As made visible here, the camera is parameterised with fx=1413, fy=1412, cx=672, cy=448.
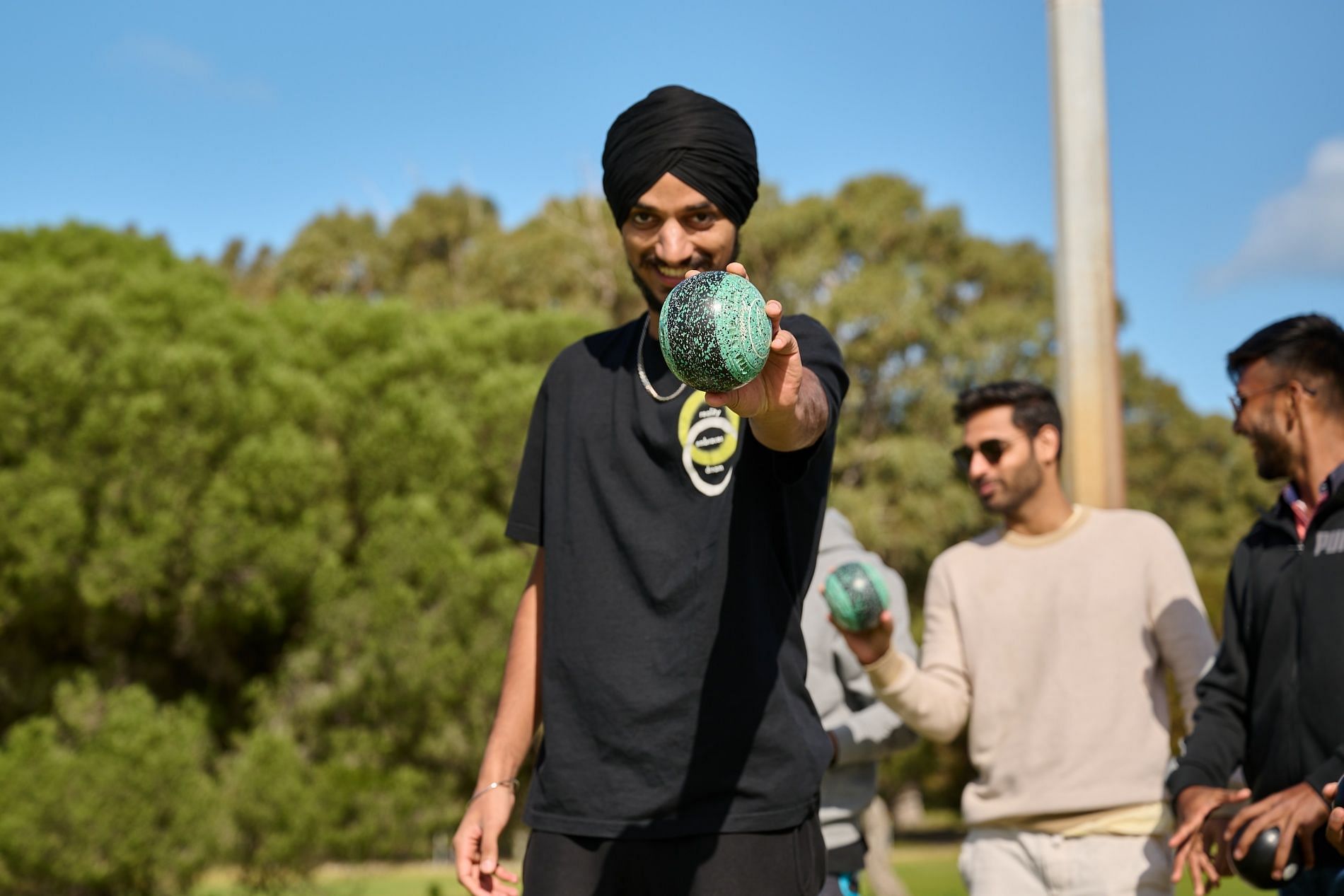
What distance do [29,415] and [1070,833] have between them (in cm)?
1712

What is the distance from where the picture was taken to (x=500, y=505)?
21453 millimetres

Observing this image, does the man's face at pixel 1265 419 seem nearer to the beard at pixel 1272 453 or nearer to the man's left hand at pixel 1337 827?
the beard at pixel 1272 453

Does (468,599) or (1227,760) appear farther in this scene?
(468,599)

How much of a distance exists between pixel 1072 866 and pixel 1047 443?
1.43 m

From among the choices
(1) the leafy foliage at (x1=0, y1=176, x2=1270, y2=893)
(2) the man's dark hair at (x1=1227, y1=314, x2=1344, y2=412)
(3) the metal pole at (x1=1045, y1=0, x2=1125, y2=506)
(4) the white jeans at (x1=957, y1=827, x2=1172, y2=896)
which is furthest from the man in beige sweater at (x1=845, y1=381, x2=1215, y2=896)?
(1) the leafy foliage at (x1=0, y1=176, x2=1270, y2=893)

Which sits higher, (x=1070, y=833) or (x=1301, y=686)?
(x=1301, y=686)

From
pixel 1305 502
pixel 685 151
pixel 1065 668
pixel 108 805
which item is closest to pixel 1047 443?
pixel 1065 668

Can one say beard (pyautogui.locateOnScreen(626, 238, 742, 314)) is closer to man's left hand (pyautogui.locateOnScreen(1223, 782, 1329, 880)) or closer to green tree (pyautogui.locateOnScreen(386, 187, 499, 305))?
man's left hand (pyautogui.locateOnScreen(1223, 782, 1329, 880))

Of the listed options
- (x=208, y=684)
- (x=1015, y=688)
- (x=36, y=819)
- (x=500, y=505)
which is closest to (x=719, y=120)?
(x=1015, y=688)

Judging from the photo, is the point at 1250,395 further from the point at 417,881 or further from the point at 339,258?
the point at 339,258

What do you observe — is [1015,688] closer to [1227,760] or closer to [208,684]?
[1227,760]

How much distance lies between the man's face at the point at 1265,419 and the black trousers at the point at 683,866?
2119 mm

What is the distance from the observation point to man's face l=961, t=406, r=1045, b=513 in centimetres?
468

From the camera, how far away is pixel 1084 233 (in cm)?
584
